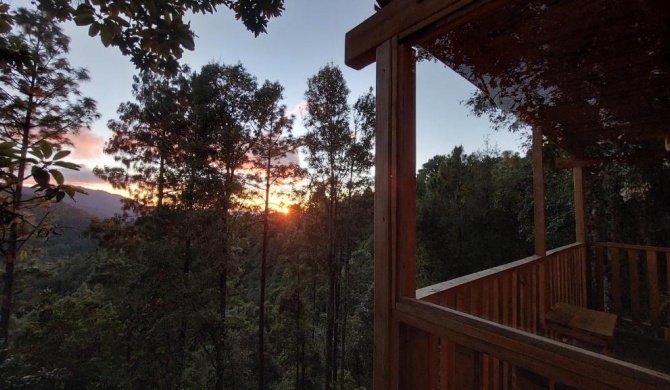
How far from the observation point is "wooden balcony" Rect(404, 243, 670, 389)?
67 cm

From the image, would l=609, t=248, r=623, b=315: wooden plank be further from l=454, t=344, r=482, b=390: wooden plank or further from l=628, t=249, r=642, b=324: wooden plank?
l=454, t=344, r=482, b=390: wooden plank

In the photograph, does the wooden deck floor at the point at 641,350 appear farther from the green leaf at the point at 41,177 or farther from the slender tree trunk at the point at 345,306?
the slender tree trunk at the point at 345,306

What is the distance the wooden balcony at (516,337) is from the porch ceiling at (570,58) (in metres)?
1.02

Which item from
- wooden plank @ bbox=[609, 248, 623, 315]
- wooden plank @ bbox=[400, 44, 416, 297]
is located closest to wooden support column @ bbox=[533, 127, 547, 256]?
wooden plank @ bbox=[609, 248, 623, 315]

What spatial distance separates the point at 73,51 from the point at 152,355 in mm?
8897

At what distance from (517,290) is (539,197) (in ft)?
3.07

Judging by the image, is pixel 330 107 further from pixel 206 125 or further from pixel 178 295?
pixel 178 295

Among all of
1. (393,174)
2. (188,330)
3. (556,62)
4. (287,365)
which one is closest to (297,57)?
(556,62)

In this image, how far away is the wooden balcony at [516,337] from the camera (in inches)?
26.3

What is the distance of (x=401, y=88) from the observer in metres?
1.13

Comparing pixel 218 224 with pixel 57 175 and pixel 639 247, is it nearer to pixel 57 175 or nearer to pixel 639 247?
pixel 57 175

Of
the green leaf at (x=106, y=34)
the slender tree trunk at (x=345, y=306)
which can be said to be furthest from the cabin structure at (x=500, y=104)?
the slender tree trunk at (x=345, y=306)

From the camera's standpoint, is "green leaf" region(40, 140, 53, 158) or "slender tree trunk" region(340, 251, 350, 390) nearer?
"green leaf" region(40, 140, 53, 158)

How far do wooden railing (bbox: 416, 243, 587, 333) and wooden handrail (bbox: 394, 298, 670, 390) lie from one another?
141 millimetres
